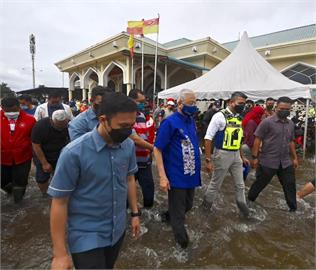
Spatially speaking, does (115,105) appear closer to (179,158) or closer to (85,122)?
(85,122)

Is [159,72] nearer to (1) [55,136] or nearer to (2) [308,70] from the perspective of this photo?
(2) [308,70]

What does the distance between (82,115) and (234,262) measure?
234 centimetres

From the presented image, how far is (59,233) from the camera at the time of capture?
1.53 meters

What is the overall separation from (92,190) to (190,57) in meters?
19.3

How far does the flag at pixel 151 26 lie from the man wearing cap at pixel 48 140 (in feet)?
40.7

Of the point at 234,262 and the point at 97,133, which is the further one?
the point at 234,262

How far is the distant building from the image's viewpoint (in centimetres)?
1767

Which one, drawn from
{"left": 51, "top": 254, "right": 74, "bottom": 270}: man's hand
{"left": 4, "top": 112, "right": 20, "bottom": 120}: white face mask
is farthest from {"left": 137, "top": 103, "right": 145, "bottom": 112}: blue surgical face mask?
{"left": 51, "top": 254, "right": 74, "bottom": 270}: man's hand

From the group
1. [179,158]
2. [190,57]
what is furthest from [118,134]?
[190,57]

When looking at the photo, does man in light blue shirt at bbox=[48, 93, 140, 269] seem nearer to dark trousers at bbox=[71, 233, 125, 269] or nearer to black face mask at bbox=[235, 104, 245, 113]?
dark trousers at bbox=[71, 233, 125, 269]

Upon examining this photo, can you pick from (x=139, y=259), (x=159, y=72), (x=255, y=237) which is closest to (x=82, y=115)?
(x=139, y=259)

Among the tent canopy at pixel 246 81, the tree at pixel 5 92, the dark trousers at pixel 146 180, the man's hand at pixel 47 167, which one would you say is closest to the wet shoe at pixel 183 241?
the dark trousers at pixel 146 180

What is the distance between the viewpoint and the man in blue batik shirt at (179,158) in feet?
9.84

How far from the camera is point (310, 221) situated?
402cm
